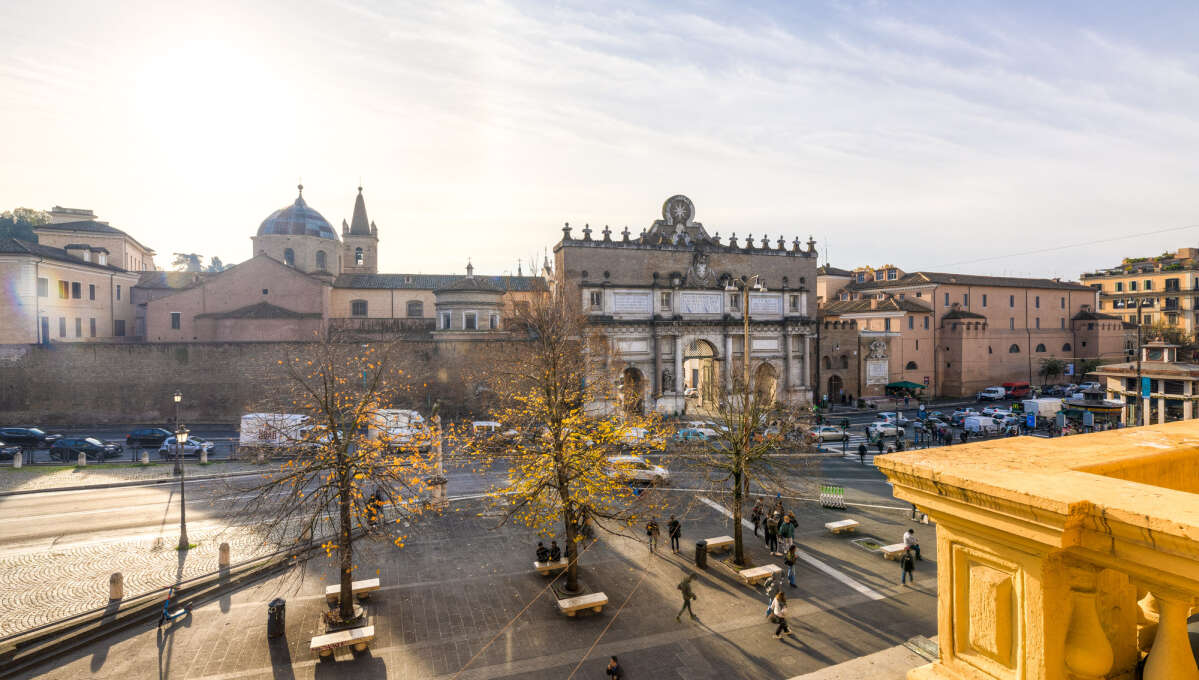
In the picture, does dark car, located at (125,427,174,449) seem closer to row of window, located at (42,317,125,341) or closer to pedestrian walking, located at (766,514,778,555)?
row of window, located at (42,317,125,341)

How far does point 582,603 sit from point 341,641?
533 cm

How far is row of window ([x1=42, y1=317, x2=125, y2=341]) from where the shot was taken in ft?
147

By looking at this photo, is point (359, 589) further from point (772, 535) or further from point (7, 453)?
point (7, 453)

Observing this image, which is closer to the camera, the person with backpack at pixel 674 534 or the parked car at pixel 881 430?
the person with backpack at pixel 674 534

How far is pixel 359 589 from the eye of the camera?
15.2 m

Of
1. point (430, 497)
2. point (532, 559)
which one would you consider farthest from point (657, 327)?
point (532, 559)

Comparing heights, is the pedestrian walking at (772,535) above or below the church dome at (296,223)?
below

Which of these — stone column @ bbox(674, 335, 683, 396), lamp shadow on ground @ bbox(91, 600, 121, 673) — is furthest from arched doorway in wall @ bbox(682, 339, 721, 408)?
lamp shadow on ground @ bbox(91, 600, 121, 673)

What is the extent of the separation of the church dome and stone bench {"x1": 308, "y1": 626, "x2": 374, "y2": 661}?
200 feet

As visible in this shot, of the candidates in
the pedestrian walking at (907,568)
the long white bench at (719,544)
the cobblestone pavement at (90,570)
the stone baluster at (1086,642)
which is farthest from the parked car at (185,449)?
the stone baluster at (1086,642)

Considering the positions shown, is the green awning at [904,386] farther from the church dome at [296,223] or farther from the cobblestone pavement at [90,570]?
the church dome at [296,223]

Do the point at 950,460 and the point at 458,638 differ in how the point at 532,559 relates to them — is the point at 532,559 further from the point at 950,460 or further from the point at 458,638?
the point at 950,460

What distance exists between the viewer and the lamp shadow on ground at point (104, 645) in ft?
40.9

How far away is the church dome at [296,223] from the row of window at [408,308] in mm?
14229
